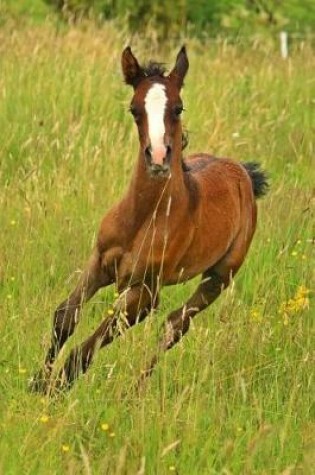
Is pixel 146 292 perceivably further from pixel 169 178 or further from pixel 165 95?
pixel 165 95

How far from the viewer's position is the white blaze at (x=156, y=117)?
5.42m

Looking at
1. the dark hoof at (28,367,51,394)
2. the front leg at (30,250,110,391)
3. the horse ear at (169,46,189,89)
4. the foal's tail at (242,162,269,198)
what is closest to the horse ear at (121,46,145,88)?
the horse ear at (169,46,189,89)

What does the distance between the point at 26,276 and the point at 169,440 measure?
7.52 ft

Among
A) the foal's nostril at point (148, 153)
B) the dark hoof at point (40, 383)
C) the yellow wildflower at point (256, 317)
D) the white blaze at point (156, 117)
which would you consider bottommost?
the dark hoof at point (40, 383)

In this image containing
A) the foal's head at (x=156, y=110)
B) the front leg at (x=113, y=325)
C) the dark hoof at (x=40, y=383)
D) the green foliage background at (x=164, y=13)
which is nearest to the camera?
the dark hoof at (x=40, y=383)

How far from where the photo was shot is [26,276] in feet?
22.6

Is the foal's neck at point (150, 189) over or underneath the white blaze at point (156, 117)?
underneath

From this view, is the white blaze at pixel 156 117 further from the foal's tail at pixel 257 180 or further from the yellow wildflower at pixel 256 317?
the foal's tail at pixel 257 180

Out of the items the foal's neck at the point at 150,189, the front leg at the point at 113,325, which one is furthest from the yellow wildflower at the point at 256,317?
the foal's neck at the point at 150,189

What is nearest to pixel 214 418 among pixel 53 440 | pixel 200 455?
pixel 200 455

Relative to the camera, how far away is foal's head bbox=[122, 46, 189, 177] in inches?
214

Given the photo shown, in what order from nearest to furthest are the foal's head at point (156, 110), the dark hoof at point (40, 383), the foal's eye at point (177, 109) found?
1. the dark hoof at point (40, 383)
2. the foal's head at point (156, 110)
3. the foal's eye at point (177, 109)

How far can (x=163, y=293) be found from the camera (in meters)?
7.18

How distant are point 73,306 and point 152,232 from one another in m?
0.48
